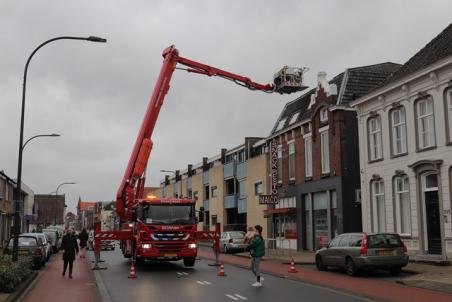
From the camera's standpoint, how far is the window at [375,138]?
26.8 meters

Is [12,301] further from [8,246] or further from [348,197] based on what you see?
[348,197]

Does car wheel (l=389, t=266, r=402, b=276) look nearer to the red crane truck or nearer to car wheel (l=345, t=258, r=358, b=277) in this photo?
car wheel (l=345, t=258, r=358, b=277)

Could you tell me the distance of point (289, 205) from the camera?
37.5 m

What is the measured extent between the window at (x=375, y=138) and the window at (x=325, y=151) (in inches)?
195

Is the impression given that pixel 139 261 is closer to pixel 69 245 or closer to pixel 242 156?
pixel 69 245

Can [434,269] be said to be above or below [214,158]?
below

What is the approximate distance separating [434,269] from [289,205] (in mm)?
18716

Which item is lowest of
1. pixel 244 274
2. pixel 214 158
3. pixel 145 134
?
pixel 244 274

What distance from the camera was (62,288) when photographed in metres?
15.6

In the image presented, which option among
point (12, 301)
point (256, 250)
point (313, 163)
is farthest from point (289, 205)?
point (12, 301)

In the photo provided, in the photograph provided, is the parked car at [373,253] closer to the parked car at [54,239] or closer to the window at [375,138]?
the window at [375,138]

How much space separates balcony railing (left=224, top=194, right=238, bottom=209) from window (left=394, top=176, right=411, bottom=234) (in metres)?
26.5

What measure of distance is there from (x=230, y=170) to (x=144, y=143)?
31.3 m

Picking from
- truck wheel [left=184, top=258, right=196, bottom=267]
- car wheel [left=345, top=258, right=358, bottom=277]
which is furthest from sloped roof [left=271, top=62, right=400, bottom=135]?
truck wheel [left=184, top=258, right=196, bottom=267]
